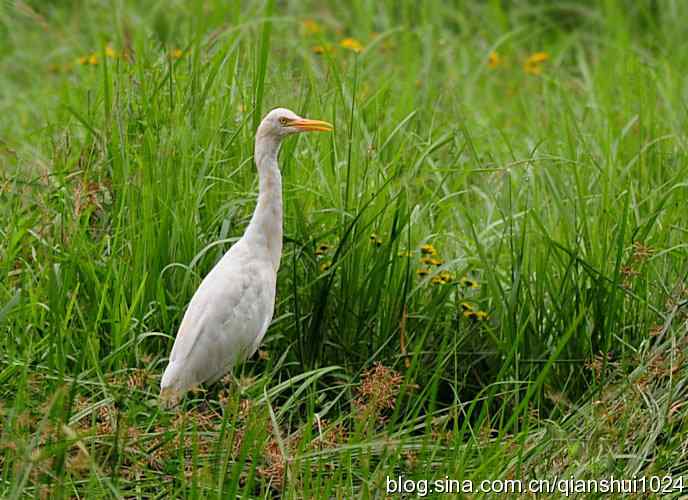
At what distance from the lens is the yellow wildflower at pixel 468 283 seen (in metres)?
3.80

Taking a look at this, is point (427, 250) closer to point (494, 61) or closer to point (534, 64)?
point (494, 61)

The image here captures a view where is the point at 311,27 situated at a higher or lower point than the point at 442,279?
higher

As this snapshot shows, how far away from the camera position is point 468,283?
3.84 metres

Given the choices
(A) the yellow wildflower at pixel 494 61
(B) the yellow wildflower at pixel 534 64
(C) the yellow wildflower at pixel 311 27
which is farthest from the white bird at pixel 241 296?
(B) the yellow wildflower at pixel 534 64

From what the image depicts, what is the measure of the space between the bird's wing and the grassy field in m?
0.12

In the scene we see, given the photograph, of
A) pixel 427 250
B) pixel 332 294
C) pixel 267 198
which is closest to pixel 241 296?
pixel 267 198

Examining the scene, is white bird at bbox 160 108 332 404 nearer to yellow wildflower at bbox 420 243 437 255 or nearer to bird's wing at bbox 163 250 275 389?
bird's wing at bbox 163 250 275 389

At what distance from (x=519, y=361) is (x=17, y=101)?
336 cm

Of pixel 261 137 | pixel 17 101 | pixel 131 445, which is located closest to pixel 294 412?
pixel 131 445

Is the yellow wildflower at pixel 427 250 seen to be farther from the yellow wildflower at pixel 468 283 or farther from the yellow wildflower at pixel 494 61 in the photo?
the yellow wildflower at pixel 494 61

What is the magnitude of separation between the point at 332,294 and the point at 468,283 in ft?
1.56

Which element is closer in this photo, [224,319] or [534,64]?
[224,319]

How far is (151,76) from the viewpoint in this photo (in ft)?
13.2

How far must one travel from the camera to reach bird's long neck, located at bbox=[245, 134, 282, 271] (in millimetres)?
3441
